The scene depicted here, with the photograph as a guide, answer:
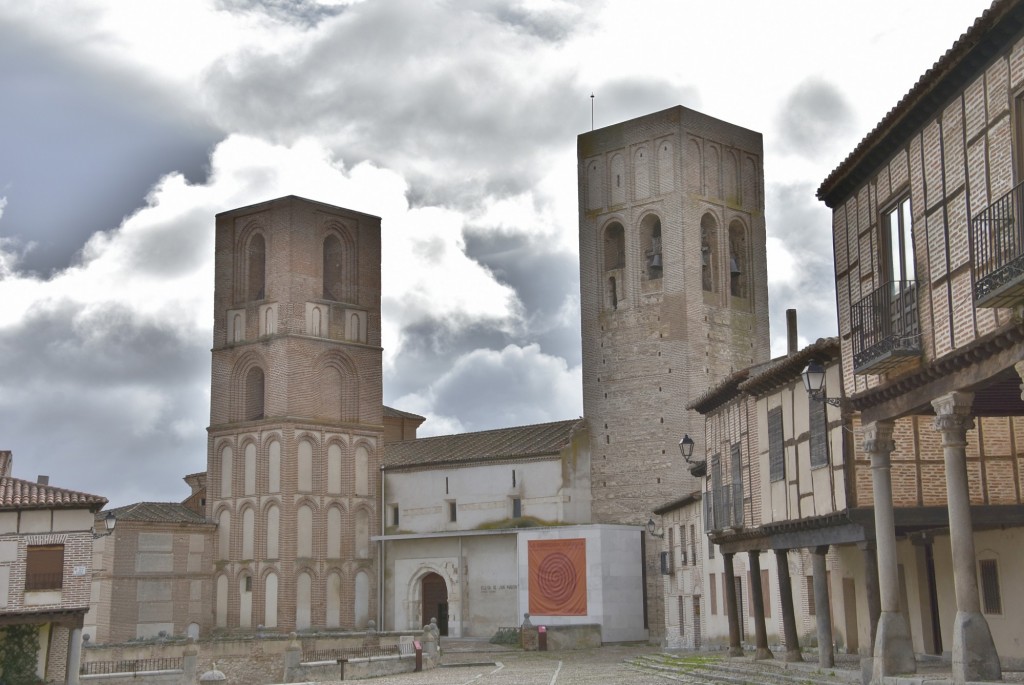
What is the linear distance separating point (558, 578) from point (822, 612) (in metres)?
23.8

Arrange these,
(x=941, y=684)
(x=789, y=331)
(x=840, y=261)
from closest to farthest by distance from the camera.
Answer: (x=941, y=684)
(x=840, y=261)
(x=789, y=331)

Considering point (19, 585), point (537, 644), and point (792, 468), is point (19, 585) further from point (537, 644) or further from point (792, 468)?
point (792, 468)

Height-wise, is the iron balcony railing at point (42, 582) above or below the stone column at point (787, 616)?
above

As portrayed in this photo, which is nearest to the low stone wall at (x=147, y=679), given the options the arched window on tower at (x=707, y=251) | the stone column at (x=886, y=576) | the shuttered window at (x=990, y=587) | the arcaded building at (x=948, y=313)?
the arcaded building at (x=948, y=313)

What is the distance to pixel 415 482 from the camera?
52.3 metres

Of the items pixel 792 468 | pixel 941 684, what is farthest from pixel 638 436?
pixel 941 684

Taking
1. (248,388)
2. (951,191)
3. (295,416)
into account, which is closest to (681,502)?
(295,416)

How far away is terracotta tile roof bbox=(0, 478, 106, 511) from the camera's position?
31.8 meters

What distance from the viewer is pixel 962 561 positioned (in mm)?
14078

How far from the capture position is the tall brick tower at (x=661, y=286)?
47.6 meters

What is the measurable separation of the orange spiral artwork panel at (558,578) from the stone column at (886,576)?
27521 millimetres

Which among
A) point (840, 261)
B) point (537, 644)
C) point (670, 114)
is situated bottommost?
point (537, 644)

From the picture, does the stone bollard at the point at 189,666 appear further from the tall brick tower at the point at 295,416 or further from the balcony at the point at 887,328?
the balcony at the point at 887,328

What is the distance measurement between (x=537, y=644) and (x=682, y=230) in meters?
17.1
